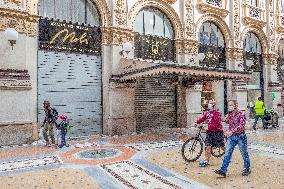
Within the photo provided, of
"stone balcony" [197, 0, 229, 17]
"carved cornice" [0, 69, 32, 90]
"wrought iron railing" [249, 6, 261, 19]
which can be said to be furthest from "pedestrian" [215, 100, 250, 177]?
"wrought iron railing" [249, 6, 261, 19]

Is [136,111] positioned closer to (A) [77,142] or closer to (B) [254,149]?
(A) [77,142]

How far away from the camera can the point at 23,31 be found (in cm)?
1059

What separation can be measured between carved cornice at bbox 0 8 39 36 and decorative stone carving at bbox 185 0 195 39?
8629mm

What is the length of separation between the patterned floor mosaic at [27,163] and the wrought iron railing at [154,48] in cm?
773

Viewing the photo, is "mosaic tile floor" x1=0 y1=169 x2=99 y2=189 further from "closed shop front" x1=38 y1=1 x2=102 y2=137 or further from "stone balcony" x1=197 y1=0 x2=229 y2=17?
"stone balcony" x1=197 y1=0 x2=229 y2=17

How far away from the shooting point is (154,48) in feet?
47.5

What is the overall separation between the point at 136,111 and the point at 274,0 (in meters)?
16.2

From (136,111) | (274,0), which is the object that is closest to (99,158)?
(136,111)

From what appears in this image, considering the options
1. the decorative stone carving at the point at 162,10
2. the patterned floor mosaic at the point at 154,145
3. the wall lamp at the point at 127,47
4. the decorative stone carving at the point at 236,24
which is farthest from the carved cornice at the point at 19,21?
the decorative stone carving at the point at 236,24

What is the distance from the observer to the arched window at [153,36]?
1402 cm

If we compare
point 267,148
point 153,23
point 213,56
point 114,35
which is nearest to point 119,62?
point 114,35

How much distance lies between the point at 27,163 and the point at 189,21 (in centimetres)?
1223

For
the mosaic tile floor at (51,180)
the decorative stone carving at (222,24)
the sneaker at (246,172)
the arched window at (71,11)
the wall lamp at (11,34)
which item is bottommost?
the mosaic tile floor at (51,180)

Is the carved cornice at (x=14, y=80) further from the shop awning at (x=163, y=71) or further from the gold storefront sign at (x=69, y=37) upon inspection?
the shop awning at (x=163, y=71)
